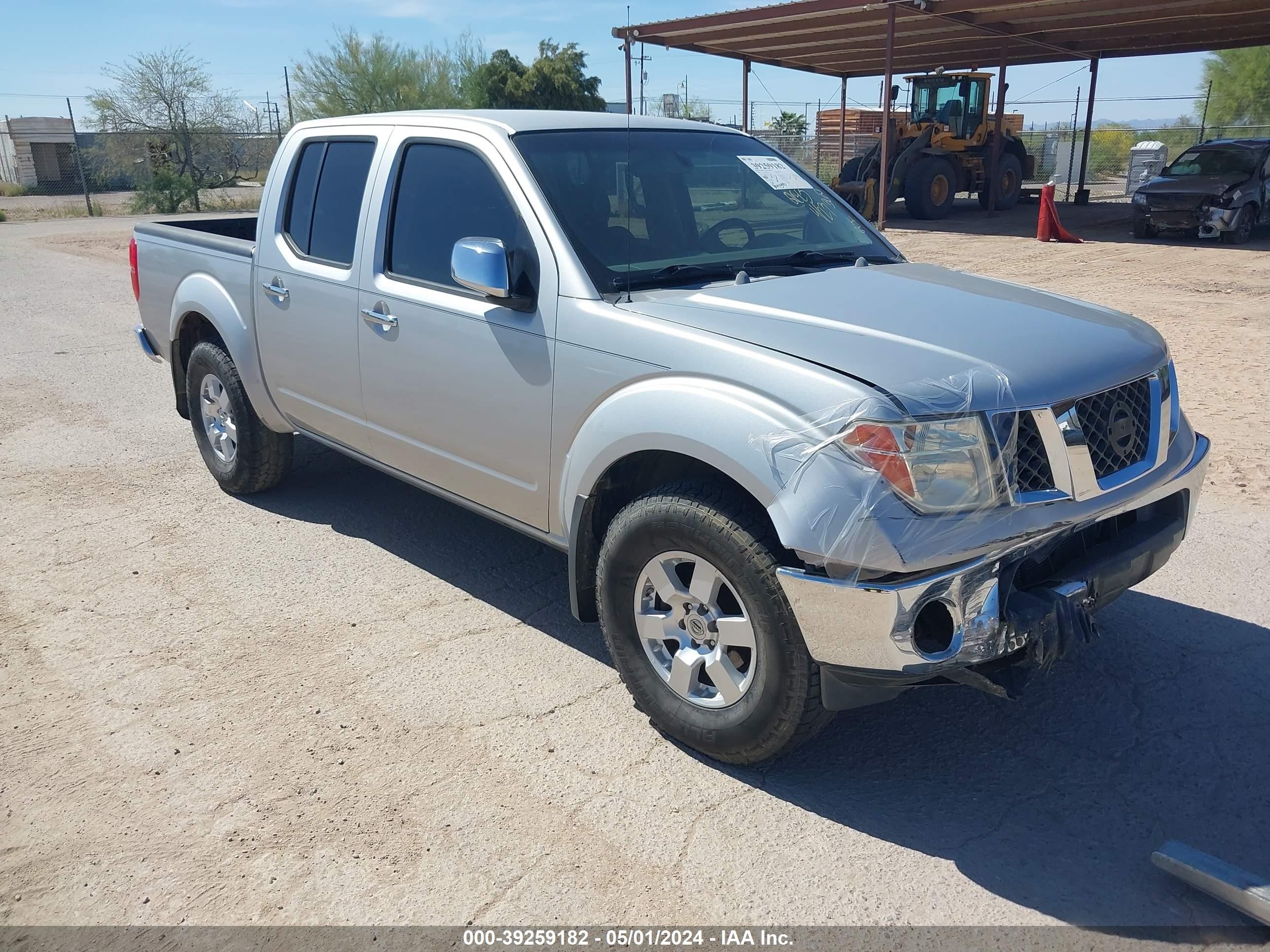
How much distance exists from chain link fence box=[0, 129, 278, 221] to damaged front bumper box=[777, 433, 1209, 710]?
2616 centimetres

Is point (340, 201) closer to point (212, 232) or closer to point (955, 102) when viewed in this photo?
point (212, 232)

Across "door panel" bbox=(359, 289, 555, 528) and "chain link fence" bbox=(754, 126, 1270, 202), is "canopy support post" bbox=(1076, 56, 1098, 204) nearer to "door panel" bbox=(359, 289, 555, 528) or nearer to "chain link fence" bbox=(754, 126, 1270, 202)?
"chain link fence" bbox=(754, 126, 1270, 202)

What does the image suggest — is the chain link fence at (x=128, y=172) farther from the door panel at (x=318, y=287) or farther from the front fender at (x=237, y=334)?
the door panel at (x=318, y=287)

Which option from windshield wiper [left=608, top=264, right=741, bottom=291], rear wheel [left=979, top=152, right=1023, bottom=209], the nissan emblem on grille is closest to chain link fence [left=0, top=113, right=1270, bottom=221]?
rear wheel [left=979, top=152, right=1023, bottom=209]

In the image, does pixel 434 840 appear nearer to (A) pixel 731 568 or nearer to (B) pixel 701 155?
(A) pixel 731 568

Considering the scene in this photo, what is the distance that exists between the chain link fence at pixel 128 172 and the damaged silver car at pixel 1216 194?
67.3ft

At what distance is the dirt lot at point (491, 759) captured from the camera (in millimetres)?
2703

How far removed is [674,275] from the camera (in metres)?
3.62

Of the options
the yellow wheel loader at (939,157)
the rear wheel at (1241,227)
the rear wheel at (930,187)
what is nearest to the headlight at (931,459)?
the rear wheel at (1241,227)

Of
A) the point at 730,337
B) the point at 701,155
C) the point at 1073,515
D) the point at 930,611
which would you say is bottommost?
the point at 930,611

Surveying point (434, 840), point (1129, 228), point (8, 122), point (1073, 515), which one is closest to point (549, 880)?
point (434, 840)

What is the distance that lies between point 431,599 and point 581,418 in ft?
4.78

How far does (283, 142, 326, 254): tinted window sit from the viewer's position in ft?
15.5

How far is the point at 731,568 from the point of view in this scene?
2922 millimetres
